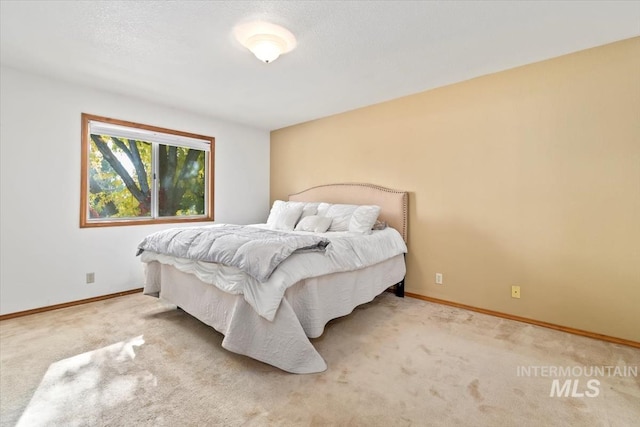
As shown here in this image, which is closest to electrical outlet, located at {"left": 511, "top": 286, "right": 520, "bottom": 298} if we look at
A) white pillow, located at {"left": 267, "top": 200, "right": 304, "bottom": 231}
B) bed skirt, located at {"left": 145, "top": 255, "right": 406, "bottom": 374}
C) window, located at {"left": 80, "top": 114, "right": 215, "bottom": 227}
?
bed skirt, located at {"left": 145, "top": 255, "right": 406, "bottom": 374}

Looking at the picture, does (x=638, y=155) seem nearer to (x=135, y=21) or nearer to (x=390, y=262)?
(x=390, y=262)

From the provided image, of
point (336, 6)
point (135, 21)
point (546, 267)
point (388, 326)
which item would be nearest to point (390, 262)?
point (388, 326)

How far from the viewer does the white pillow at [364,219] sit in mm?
3238

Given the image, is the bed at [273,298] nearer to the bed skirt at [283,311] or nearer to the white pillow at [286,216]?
the bed skirt at [283,311]

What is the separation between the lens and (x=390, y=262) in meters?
3.17

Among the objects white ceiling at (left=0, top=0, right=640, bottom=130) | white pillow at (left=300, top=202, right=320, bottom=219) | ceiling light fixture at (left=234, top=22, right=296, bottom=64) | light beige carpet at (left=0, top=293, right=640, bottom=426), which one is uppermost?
white ceiling at (left=0, top=0, right=640, bottom=130)

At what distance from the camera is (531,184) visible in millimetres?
2695

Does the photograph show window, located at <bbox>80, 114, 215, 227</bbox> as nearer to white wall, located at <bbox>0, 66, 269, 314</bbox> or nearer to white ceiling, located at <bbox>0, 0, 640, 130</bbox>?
white wall, located at <bbox>0, 66, 269, 314</bbox>

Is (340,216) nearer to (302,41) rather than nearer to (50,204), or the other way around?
(302,41)

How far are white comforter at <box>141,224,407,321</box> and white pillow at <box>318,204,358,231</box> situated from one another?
1.46 ft

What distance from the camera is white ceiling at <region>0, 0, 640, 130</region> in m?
1.91

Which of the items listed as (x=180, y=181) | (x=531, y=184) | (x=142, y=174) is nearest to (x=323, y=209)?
(x=180, y=181)

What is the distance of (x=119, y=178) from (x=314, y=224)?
2403mm

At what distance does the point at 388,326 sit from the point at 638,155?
2.33m
